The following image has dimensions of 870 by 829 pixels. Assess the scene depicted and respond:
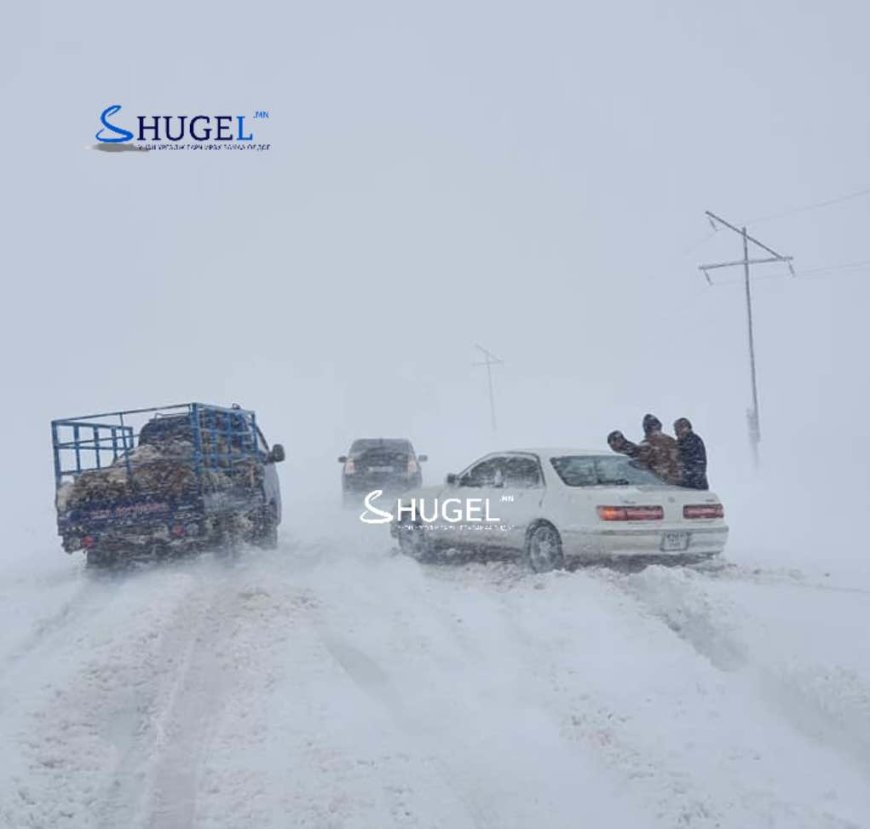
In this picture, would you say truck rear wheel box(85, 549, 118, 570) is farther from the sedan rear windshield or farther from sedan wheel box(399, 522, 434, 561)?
the sedan rear windshield

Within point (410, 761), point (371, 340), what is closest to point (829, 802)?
point (410, 761)

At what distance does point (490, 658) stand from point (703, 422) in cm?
4641

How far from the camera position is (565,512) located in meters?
11.0

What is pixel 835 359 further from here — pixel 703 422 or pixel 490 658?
pixel 490 658

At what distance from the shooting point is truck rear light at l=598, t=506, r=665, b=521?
1062 centimetres

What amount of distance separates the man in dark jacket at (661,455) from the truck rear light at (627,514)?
1698 millimetres

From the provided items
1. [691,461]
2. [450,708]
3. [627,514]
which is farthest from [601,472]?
[450,708]

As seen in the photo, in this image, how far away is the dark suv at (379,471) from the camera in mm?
23031

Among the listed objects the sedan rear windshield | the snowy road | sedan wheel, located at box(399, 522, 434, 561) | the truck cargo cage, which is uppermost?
the truck cargo cage

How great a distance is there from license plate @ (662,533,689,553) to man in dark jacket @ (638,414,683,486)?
1564mm

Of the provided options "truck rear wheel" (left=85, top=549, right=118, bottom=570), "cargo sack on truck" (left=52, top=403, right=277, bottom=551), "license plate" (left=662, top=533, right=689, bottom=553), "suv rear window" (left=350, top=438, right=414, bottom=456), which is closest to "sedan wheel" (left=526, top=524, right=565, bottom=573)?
"license plate" (left=662, top=533, right=689, bottom=553)

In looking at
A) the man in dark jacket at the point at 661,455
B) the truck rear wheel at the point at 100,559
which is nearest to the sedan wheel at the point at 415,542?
the man in dark jacket at the point at 661,455

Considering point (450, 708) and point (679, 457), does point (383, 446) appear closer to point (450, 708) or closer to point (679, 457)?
point (679, 457)

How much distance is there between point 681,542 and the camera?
10812mm
